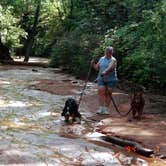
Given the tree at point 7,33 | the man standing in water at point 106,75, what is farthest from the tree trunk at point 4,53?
the man standing in water at point 106,75

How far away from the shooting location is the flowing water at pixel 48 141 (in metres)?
8.65

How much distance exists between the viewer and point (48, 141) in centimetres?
1003

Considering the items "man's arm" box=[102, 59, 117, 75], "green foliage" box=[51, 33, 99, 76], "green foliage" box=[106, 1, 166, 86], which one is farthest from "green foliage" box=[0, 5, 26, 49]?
"man's arm" box=[102, 59, 117, 75]

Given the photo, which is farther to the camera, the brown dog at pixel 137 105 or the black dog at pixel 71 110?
the brown dog at pixel 137 105

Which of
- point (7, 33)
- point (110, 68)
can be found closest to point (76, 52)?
point (7, 33)

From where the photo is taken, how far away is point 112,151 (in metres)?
9.50

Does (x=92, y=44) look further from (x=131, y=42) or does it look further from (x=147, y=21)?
(x=147, y=21)

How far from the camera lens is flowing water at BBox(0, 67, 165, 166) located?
8.65 m

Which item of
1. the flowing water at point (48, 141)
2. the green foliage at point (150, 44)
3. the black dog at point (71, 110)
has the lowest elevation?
the flowing water at point (48, 141)

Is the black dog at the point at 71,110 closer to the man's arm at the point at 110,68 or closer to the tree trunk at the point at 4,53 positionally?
the man's arm at the point at 110,68

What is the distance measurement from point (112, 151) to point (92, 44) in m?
17.5

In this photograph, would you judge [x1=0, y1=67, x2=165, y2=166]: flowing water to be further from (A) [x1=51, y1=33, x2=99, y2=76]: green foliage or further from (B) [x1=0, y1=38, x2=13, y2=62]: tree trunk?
(B) [x1=0, y1=38, x2=13, y2=62]: tree trunk

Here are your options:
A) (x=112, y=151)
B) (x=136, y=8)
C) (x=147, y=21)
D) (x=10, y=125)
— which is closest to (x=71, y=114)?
(x=10, y=125)

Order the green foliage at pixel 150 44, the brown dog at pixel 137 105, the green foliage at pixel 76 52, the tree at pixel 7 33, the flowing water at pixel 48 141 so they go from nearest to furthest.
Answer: the flowing water at pixel 48 141, the brown dog at pixel 137 105, the green foliage at pixel 150 44, the green foliage at pixel 76 52, the tree at pixel 7 33
